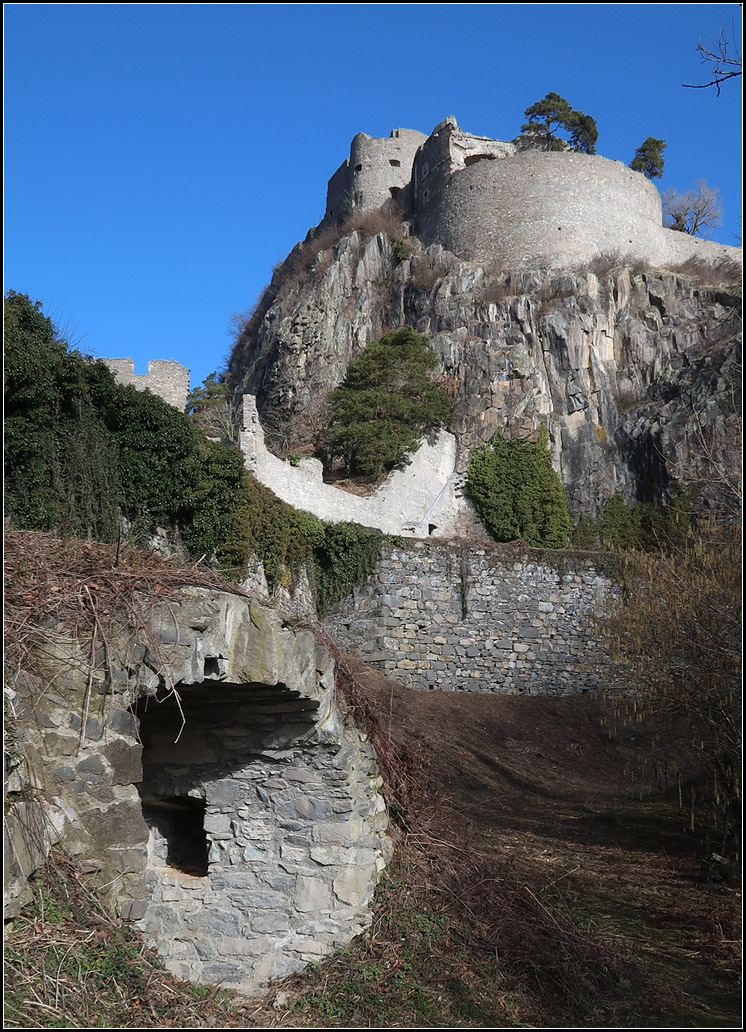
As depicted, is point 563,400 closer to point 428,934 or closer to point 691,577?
point 691,577

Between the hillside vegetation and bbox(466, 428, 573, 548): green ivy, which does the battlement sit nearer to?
bbox(466, 428, 573, 548): green ivy

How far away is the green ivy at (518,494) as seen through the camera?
2584 centimetres

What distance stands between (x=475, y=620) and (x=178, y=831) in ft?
38.0

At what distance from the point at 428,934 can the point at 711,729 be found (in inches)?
158

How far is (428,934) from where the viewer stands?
672 centimetres

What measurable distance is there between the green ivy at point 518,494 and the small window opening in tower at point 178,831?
18.5 m

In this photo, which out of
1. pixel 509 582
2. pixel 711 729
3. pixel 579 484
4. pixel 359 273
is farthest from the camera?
pixel 359 273

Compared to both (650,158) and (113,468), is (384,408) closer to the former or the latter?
(113,468)

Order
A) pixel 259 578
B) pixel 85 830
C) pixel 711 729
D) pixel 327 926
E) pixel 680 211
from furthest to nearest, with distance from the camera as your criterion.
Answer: pixel 680 211
pixel 259 578
pixel 711 729
pixel 327 926
pixel 85 830

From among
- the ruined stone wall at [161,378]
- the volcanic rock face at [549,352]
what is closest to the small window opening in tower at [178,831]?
the ruined stone wall at [161,378]

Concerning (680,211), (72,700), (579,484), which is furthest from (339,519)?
(680,211)

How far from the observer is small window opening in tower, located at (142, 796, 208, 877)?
292 inches

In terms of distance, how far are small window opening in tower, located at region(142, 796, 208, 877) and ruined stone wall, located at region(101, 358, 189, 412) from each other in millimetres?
11453

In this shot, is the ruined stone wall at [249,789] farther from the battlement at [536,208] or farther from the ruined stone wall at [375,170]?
the ruined stone wall at [375,170]
